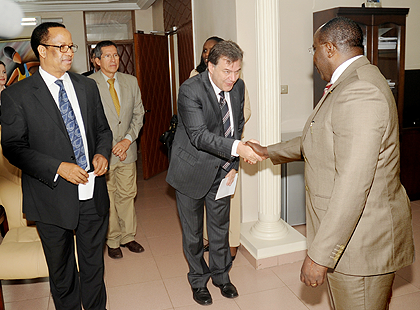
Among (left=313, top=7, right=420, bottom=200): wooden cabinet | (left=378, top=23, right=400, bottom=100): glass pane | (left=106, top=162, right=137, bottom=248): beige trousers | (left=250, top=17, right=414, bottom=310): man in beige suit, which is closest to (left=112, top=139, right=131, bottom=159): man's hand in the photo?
(left=106, top=162, right=137, bottom=248): beige trousers

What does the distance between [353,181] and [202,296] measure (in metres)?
1.68

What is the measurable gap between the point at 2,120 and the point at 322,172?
1582 millimetres

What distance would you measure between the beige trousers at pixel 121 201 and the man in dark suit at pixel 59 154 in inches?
44.2

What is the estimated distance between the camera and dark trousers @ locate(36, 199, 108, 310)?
2.18 m

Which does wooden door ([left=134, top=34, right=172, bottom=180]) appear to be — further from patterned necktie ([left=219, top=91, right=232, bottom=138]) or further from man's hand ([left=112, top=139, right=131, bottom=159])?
patterned necktie ([left=219, top=91, right=232, bottom=138])

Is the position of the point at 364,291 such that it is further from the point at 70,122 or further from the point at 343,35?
the point at 70,122

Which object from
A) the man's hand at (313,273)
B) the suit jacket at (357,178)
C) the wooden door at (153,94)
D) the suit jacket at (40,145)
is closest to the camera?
the suit jacket at (357,178)

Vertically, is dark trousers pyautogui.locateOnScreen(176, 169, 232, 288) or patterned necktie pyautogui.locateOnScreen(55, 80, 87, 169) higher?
patterned necktie pyautogui.locateOnScreen(55, 80, 87, 169)

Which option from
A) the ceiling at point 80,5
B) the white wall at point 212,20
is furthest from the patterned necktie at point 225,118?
the ceiling at point 80,5

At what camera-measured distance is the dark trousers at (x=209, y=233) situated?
104 inches

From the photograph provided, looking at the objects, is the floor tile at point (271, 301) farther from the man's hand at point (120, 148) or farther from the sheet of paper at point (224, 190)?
the man's hand at point (120, 148)

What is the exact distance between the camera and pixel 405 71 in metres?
4.81

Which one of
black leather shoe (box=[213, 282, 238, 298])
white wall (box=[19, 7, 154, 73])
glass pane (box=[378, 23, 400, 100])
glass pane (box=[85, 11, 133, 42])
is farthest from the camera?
glass pane (box=[85, 11, 133, 42])

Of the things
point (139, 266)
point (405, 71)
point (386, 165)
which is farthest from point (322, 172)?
point (405, 71)
